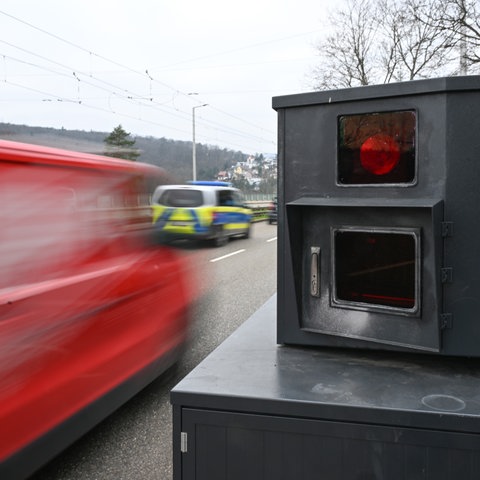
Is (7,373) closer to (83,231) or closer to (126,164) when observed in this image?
(83,231)

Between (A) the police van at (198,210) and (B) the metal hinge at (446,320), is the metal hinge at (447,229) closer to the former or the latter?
(B) the metal hinge at (446,320)

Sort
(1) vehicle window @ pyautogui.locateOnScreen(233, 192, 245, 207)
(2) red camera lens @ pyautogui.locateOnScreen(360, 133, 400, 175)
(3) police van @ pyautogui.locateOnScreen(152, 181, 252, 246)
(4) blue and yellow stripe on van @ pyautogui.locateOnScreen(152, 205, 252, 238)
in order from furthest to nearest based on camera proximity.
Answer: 1. (1) vehicle window @ pyautogui.locateOnScreen(233, 192, 245, 207)
2. (4) blue and yellow stripe on van @ pyautogui.locateOnScreen(152, 205, 252, 238)
3. (3) police van @ pyautogui.locateOnScreen(152, 181, 252, 246)
4. (2) red camera lens @ pyautogui.locateOnScreen(360, 133, 400, 175)

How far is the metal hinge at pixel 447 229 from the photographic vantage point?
1.62m

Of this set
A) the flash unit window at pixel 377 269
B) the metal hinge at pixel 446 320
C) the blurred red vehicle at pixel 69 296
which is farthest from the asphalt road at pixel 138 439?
the metal hinge at pixel 446 320

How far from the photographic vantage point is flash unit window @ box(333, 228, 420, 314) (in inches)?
66.7

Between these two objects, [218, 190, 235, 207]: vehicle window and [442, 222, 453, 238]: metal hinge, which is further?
[218, 190, 235, 207]: vehicle window

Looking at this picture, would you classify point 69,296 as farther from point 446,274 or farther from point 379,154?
point 446,274

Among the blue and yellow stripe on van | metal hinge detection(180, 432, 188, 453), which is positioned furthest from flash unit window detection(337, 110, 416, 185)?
the blue and yellow stripe on van

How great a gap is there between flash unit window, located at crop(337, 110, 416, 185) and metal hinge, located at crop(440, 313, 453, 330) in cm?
43

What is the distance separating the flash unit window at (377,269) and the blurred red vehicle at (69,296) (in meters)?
1.64

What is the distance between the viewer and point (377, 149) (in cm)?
178

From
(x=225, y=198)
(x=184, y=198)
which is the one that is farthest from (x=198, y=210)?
(x=225, y=198)

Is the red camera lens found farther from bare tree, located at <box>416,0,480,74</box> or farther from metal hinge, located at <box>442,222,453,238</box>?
bare tree, located at <box>416,0,480,74</box>

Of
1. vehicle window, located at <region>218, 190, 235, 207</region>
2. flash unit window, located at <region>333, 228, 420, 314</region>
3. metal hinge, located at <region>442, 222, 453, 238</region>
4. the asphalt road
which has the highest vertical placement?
vehicle window, located at <region>218, 190, 235, 207</region>
